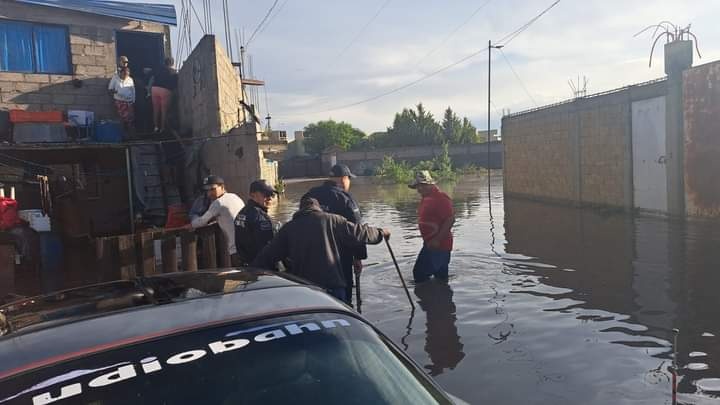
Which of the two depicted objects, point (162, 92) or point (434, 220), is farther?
point (162, 92)

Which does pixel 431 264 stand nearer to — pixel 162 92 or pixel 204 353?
pixel 204 353

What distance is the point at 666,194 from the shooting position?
15.3 metres

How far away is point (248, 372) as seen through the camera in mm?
1965

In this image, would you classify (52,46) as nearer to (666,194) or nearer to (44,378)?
(44,378)

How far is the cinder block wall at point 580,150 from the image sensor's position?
17094 millimetres

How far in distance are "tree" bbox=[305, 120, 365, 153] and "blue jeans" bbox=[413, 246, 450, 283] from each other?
6870 cm

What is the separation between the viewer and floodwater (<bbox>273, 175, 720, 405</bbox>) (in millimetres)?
4816

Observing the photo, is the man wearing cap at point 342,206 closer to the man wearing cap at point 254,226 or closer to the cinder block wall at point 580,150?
the man wearing cap at point 254,226

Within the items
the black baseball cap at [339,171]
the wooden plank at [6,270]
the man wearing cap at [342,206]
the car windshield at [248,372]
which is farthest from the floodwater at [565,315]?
the wooden plank at [6,270]

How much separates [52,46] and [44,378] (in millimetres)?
14787

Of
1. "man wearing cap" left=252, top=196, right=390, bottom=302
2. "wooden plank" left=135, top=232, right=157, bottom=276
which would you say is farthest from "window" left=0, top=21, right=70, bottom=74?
"man wearing cap" left=252, top=196, right=390, bottom=302

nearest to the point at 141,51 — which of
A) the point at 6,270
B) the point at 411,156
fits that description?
the point at 6,270

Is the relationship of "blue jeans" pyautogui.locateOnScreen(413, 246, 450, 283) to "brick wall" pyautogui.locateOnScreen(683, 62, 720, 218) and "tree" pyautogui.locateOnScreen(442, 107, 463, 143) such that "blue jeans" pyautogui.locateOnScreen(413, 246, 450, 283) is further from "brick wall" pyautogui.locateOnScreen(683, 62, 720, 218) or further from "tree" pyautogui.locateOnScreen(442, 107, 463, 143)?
"tree" pyautogui.locateOnScreen(442, 107, 463, 143)

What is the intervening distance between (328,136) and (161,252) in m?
74.7
